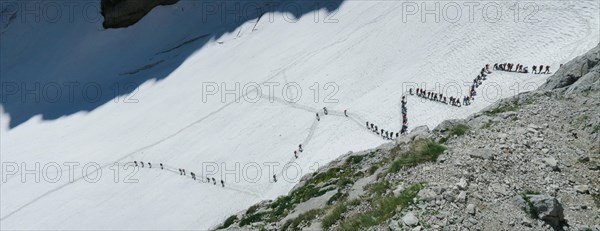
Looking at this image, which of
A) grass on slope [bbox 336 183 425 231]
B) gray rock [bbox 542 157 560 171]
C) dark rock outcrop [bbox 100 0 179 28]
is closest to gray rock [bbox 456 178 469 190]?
grass on slope [bbox 336 183 425 231]

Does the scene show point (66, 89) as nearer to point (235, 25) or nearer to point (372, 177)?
point (235, 25)

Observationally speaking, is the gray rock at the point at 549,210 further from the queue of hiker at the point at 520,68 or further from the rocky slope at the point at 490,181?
the queue of hiker at the point at 520,68

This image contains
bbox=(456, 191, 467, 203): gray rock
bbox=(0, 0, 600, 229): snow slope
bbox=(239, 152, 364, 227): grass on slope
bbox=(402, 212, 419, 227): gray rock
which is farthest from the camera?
bbox=(0, 0, 600, 229): snow slope

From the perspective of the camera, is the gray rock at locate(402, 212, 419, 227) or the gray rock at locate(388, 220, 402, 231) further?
the gray rock at locate(388, 220, 402, 231)

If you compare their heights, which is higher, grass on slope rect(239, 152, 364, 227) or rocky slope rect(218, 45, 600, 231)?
rocky slope rect(218, 45, 600, 231)

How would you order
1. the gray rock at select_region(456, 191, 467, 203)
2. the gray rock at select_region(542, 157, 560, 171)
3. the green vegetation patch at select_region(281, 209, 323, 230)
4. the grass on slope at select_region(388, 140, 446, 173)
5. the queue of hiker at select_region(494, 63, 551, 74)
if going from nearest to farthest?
the gray rock at select_region(456, 191, 467, 203) < the gray rock at select_region(542, 157, 560, 171) < the grass on slope at select_region(388, 140, 446, 173) < the green vegetation patch at select_region(281, 209, 323, 230) < the queue of hiker at select_region(494, 63, 551, 74)

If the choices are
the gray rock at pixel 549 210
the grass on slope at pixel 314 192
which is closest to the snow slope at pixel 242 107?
the grass on slope at pixel 314 192

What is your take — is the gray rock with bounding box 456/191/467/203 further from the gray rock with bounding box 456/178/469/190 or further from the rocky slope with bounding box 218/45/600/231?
the gray rock with bounding box 456/178/469/190

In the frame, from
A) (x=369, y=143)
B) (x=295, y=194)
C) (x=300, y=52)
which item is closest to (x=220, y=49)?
(x=300, y=52)
